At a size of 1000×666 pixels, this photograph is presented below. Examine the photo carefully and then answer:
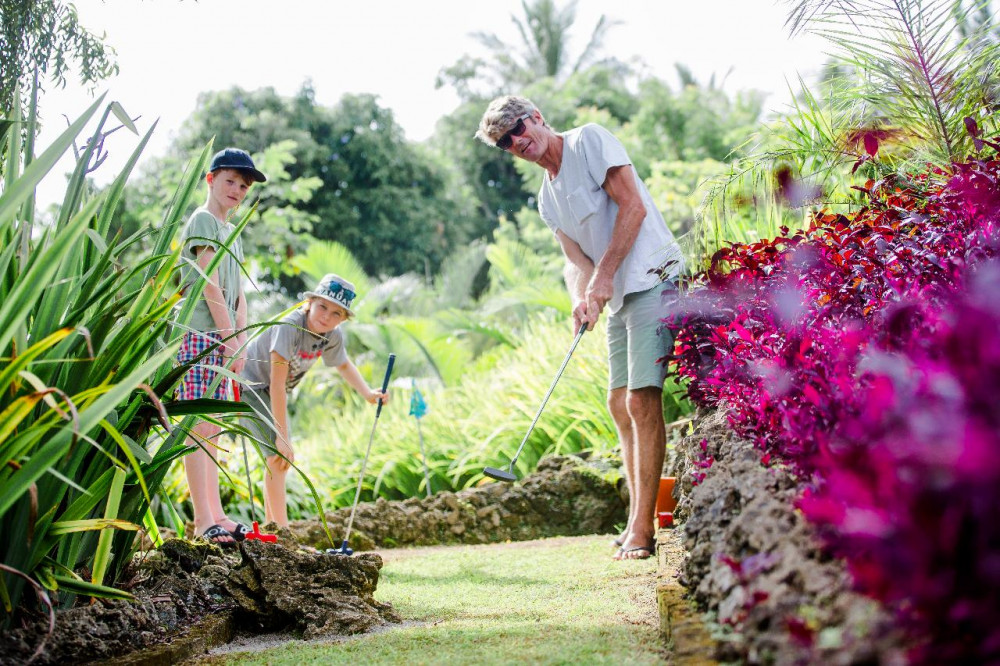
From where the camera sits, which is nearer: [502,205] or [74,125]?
[74,125]

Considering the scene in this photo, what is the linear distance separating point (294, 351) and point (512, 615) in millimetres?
2281

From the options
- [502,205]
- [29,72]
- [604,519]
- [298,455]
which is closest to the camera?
Result: [29,72]

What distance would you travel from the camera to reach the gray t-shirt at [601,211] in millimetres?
4023

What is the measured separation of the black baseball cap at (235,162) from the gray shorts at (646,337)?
1803mm

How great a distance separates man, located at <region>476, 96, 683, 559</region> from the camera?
12.8 ft

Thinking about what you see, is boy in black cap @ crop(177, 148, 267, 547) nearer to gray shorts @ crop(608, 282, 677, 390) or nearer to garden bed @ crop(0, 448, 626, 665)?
garden bed @ crop(0, 448, 626, 665)

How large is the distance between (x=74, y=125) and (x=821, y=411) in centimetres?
177

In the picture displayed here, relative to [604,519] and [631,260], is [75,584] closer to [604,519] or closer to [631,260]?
[631,260]

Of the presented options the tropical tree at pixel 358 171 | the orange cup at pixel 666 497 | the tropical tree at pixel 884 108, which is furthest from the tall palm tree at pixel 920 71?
the tropical tree at pixel 358 171

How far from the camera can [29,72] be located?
495cm

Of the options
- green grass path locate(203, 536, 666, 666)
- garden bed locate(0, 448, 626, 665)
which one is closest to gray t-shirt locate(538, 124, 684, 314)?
green grass path locate(203, 536, 666, 666)

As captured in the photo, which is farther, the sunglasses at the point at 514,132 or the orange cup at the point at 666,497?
the orange cup at the point at 666,497

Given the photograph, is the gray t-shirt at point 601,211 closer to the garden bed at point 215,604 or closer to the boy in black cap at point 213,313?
the boy in black cap at point 213,313

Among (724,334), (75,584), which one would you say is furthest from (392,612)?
(724,334)
